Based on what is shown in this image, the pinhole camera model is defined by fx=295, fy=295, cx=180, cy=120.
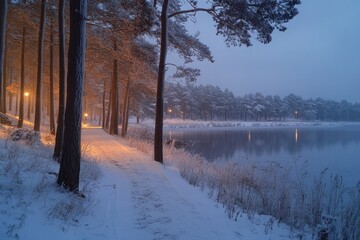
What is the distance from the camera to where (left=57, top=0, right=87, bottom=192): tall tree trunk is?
246 inches

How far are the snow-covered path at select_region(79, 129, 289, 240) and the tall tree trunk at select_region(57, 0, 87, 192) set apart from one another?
0.85 meters

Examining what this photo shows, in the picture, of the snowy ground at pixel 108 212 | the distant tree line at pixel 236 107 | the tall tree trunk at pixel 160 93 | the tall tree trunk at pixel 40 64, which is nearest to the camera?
the snowy ground at pixel 108 212

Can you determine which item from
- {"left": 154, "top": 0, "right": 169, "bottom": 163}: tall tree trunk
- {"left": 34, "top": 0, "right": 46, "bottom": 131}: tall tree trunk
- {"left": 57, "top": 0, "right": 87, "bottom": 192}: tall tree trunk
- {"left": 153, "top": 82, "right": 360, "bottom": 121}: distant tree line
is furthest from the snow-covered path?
{"left": 153, "top": 82, "right": 360, "bottom": 121}: distant tree line

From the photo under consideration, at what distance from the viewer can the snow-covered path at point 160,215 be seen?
190 inches

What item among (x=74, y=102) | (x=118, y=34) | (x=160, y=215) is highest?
(x=118, y=34)

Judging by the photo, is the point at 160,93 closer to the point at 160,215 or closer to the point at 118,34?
the point at 118,34

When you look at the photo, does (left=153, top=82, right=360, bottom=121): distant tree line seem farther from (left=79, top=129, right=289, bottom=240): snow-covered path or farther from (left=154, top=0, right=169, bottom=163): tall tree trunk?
(left=79, top=129, right=289, bottom=240): snow-covered path

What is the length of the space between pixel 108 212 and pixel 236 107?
100177 millimetres

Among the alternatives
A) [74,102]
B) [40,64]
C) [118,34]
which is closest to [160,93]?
[118,34]

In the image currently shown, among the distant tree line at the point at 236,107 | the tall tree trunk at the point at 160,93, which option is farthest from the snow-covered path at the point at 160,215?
the distant tree line at the point at 236,107

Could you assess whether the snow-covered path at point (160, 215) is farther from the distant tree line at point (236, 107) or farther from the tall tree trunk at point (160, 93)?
the distant tree line at point (236, 107)

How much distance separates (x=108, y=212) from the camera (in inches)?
220

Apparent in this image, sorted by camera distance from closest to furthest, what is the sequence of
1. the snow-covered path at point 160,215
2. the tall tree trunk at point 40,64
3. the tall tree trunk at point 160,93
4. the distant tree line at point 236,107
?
the snow-covered path at point 160,215
the tall tree trunk at point 160,93
the tall tree trunk at point 40,64
the distant tree line at point 236,107

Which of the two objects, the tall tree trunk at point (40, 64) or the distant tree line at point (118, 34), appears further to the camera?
the tall tree trunk at point (40, 64)
